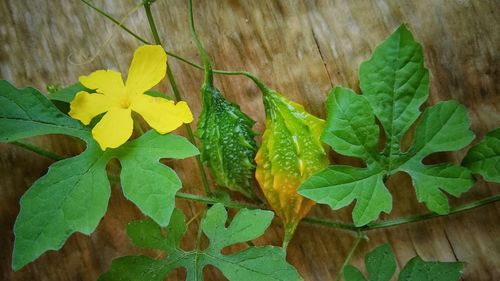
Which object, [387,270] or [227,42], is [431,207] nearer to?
[387,270]

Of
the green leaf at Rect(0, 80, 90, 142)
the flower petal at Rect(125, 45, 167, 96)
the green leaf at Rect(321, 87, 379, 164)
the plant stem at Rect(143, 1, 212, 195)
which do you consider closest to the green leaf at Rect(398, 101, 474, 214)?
the green leaf at Rect(321, 87, 379, 164)

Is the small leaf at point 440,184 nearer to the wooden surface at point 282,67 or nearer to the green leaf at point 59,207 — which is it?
the wooden surface at point 282,67

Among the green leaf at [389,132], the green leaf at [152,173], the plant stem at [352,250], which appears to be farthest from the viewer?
the plant stem at [352,250]

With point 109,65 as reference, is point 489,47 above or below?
below

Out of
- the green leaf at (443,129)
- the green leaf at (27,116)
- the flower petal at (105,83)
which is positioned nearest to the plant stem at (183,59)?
the flower petal at (105,83)

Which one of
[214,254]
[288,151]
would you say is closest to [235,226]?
[214,254]

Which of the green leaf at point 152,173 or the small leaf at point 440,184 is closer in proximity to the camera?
the green leaf at point 152,173

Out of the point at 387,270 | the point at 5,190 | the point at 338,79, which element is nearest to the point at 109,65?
the point at 5,190

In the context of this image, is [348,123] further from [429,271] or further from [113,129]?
[113,129]
